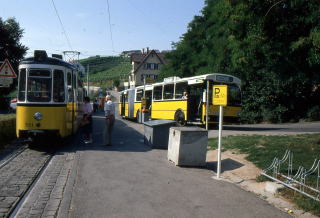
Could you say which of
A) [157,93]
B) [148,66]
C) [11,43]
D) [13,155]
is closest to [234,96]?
[157,93]

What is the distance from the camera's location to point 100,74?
494 ft

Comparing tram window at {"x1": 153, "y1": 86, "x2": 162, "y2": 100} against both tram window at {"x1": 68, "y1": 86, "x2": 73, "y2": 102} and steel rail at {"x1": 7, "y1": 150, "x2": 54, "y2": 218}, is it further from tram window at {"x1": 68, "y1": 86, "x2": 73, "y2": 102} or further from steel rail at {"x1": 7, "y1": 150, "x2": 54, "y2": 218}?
steel rail at {"x1": 7, "y1": 150, "x2": 54, "y2": 218}

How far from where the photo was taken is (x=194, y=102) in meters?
23.4

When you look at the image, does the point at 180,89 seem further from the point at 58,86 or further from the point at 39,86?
the point at 39,86

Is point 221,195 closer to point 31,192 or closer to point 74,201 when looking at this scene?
point 74,201

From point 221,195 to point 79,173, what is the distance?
358 cm

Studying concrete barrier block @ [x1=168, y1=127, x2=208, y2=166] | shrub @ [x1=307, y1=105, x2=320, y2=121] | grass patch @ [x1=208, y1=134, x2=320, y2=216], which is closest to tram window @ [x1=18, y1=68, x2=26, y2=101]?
concrete barrier block @ [x1=168, y1=127, x2=208, y2=166]

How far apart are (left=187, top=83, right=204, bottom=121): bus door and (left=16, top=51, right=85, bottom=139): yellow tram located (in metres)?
9.72

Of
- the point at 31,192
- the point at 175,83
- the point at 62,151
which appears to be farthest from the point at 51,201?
the point at 175,83

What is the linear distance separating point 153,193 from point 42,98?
747 cm

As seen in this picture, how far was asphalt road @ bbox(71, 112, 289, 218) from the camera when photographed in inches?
267

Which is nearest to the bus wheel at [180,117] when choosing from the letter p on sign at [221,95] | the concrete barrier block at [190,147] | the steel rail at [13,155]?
the steel rail at [13,155]

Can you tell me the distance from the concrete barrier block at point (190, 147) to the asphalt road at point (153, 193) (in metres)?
0.33

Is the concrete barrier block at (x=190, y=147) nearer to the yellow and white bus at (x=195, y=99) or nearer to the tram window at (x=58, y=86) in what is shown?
the tram window at (x=58, y=86)
